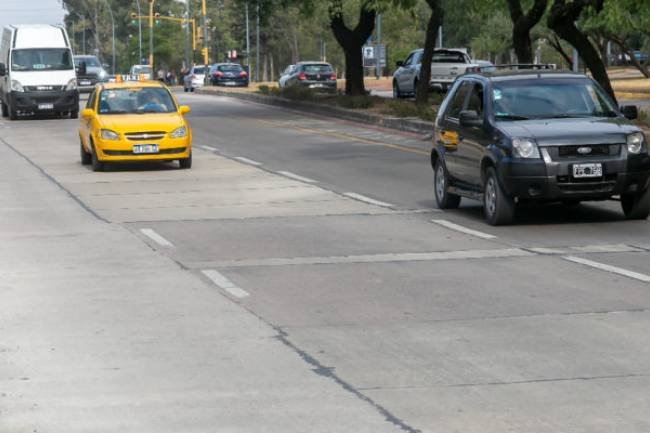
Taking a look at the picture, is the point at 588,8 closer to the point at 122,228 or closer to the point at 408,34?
the point at 122,228

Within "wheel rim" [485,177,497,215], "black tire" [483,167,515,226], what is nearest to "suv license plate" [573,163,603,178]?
"black tire" [483,167,515,226]

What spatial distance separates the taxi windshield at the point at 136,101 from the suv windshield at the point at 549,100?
10.9 meters

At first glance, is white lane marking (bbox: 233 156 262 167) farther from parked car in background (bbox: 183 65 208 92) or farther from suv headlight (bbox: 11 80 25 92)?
parked car in background (bbox: 183 65 208 92)

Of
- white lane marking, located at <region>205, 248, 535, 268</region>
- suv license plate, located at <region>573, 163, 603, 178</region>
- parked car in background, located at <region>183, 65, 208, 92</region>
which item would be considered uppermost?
suv license plate, located at <region>573, 163, 603, 178</region>

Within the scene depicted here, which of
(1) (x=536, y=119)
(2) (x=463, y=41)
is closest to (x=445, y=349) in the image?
(1) (x=536, y=119)

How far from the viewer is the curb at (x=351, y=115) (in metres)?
36.1

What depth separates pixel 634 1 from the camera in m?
32.8

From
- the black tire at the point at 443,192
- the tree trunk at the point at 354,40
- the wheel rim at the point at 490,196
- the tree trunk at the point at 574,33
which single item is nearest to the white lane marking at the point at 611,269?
the wheel rim at the point at 490,196

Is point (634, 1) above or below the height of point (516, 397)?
above

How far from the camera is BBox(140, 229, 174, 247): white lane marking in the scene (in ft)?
48.9

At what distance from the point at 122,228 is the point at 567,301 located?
7.01 m

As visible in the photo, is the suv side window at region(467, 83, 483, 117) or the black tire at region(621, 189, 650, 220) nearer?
the black tire at region(621, 189, 650, 220)

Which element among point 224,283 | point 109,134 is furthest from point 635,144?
point 109,134

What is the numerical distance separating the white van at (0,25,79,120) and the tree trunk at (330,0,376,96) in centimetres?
871
